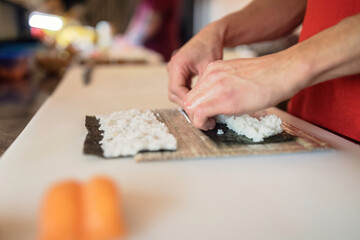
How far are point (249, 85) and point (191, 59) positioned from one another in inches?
14.6

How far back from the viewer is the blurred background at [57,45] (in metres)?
1.36

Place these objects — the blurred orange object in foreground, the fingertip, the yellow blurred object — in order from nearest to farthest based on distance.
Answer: the blurred orange object in foreground → the fingertip → the yellow blurred object

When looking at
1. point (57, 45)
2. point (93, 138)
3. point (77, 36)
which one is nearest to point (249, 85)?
point (93, 138)

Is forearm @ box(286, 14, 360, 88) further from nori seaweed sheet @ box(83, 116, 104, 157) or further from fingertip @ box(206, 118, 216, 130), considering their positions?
nori seaweed sheet @ box(83, 116, 104, 157)

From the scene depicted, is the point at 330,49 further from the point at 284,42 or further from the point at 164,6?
the point at 164,6

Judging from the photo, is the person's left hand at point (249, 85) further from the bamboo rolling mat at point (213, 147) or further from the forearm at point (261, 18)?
the forearm at point (261, 18)

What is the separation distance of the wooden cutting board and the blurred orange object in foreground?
0.19 metres

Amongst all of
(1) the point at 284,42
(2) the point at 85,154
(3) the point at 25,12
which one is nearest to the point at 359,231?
(2) the point at 85,154

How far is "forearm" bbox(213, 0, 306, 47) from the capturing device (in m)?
1.02

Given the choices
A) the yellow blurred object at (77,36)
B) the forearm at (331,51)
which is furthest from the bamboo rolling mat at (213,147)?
the yellow blurred object at (77,36)

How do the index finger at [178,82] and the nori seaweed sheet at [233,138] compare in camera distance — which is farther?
the index finger at [178,82]

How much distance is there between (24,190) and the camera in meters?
0.41

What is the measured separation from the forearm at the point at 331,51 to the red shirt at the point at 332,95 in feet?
0.67

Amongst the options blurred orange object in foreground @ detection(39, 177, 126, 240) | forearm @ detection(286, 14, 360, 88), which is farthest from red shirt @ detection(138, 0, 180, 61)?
blurred orange object in foreground @ detection(39, 177, 126, 240)
